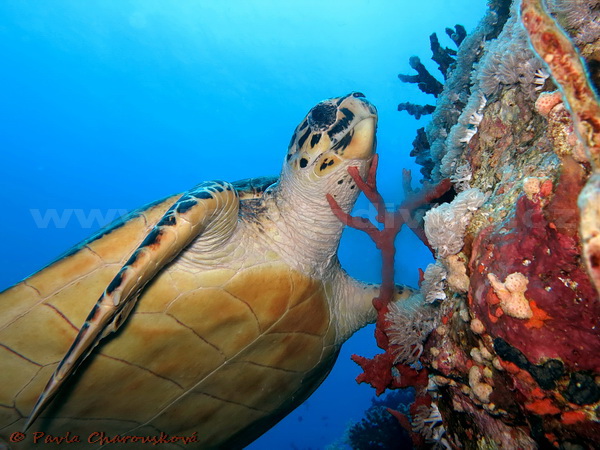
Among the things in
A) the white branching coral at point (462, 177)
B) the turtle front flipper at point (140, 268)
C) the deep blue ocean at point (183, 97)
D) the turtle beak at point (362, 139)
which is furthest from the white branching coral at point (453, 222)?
the deep blue ocean at point (183, 97)

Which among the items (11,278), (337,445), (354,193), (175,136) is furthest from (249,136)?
(354,193)

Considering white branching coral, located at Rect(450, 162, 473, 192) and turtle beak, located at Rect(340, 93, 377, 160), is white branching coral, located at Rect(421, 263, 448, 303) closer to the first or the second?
white branching coral, located at Rect(450, 162, 473, 192)

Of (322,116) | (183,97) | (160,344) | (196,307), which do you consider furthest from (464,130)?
(183,97)

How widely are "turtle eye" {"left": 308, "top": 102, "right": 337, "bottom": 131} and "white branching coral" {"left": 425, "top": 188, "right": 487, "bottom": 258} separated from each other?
1010 mm

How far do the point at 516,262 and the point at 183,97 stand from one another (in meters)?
66.1

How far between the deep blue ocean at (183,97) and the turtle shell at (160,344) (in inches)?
Result: 1276

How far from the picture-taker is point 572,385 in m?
1.00

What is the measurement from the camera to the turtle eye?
2.12m

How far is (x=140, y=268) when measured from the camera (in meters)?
1.52

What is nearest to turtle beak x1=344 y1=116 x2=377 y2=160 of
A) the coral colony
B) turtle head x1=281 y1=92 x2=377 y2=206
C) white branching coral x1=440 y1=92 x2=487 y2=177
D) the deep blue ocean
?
turtle head x1=281 y1=92 x2=377 y2=206

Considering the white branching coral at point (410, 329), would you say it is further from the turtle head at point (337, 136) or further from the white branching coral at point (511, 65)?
the white branching coral at point (511, 65)

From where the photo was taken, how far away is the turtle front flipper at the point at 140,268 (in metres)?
1.39

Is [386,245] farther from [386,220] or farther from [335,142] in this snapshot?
[335,142]

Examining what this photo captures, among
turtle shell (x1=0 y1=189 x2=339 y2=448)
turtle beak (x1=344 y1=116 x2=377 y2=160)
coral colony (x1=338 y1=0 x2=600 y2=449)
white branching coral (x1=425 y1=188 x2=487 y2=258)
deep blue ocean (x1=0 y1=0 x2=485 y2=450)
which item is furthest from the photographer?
deep blue ocean (x1=0 y1=0 x2=485 y2=450)
